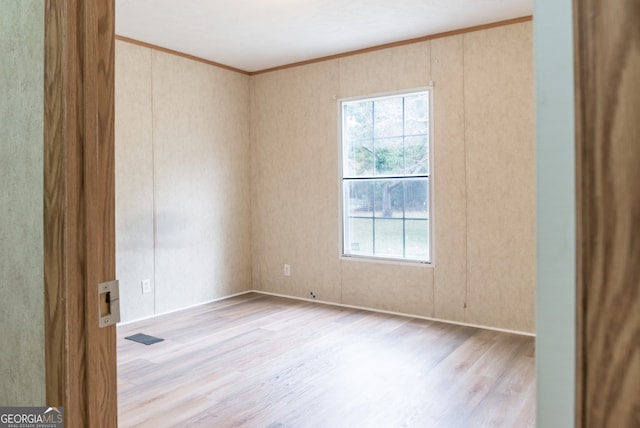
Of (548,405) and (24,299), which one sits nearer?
(548,405)

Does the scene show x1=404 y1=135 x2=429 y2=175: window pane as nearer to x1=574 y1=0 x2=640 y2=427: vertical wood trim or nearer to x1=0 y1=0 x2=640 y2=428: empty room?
x1=0 y1=0 x2=640 y2=428: empty room

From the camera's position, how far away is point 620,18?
0.36 m

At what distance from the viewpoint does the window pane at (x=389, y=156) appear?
15.0 ft

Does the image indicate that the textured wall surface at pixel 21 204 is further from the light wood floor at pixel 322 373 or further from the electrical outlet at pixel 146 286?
the electrical outlet at pixel 146 286

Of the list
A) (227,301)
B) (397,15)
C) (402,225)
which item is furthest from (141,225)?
(397,15)

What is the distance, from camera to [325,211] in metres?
5.09

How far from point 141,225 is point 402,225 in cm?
271

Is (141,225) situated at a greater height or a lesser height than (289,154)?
lesser

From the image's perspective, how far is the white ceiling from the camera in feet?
11.7

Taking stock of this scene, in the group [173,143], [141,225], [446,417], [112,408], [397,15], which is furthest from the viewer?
[173,143]

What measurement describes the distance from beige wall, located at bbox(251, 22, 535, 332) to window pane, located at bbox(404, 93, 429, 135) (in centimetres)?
14

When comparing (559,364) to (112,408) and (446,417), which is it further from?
(446,417)
